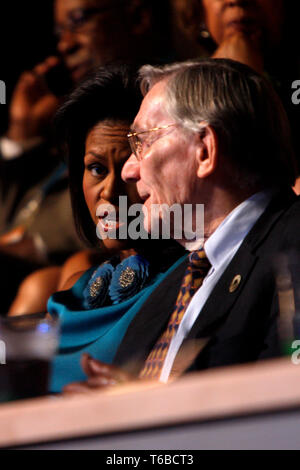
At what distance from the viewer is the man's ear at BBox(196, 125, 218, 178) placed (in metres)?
1.22

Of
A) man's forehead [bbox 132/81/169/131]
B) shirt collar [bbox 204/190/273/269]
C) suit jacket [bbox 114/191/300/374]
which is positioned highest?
man's forehead [bbox 132/81/169/131]

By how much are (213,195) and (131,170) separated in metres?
0.19

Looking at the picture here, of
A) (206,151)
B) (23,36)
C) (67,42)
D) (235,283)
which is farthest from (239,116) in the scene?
(23,36)

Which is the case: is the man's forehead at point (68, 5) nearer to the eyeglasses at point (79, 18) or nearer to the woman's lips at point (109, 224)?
the eyeglasses at point (79, 18)

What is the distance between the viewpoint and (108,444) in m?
0.78

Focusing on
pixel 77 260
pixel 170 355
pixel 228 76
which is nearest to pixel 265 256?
pixel 170 355

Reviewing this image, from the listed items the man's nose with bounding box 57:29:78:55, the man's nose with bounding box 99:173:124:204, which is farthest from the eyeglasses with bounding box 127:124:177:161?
the man's nose with bounding box 57:29:78:55

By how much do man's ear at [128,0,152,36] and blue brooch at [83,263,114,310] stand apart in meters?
0.82

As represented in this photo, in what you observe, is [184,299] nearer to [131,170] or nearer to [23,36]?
[131,170]

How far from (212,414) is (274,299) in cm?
38

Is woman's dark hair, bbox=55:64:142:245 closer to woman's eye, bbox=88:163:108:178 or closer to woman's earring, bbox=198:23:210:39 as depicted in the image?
woman's eye, bbox=88:163:108:178

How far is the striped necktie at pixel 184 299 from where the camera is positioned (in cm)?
121
